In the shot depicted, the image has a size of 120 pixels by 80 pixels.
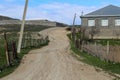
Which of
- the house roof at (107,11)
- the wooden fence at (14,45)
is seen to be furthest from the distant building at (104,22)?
the wooden fence at (14,45)

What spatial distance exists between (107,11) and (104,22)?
245 centimetres

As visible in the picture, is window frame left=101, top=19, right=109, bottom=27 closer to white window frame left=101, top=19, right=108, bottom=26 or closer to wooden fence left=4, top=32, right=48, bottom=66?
white window frame left=101, top=19, right=108, bottom=26

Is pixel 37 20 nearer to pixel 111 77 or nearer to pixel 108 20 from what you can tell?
pixel 108 20

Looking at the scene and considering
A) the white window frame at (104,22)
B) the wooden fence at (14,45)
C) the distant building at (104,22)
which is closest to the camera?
the wooden fence at (14,45)

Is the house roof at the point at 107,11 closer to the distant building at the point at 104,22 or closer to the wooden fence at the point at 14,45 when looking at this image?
the distant building at the point at 104,22

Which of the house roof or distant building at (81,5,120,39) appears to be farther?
the house roof

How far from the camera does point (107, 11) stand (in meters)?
75.5

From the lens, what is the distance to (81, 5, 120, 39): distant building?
73562mm

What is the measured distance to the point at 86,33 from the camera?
74.9 m

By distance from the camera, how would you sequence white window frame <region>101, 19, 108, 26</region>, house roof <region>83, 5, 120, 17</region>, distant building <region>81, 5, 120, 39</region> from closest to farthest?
distant building <region>81, 5, 120, 39</region> → house roof <region>83, 5, 120, 17</region> → white window frame <region>101, 19, 108, 26</region>

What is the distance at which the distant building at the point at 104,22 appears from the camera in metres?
73.6

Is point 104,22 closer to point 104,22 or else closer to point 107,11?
point 104,22

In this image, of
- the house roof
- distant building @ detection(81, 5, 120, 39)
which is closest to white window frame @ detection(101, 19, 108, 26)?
distant building @ detection(81, 5, 120, 39)

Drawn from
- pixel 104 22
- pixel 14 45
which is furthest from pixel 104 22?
pixel 14 45
